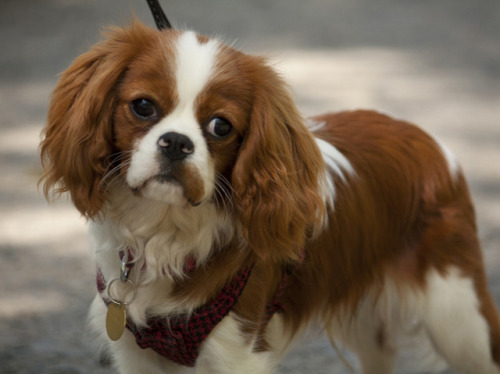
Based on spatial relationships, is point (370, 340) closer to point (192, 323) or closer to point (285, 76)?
point (192, 323)

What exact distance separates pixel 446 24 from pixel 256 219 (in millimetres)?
7368

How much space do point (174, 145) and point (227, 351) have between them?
70 centimetres

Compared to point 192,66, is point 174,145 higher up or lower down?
lower down

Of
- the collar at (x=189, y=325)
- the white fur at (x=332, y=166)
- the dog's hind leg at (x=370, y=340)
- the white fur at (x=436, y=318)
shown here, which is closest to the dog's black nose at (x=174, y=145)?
the collar at (x=189, y=325)

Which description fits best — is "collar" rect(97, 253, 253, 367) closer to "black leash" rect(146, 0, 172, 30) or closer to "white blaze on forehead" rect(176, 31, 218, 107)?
"white blaze on forehead" rect(176, 31, 218, 107)

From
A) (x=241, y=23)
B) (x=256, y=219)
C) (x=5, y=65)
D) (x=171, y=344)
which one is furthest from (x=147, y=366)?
(x=241, y=23)

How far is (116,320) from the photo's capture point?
230cm

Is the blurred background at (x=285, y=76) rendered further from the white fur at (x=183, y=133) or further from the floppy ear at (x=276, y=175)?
the white fur at (x=183, y=133)

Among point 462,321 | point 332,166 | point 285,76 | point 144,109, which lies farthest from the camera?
point 462,321

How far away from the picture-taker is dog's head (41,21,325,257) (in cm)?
201

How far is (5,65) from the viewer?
22.6ft

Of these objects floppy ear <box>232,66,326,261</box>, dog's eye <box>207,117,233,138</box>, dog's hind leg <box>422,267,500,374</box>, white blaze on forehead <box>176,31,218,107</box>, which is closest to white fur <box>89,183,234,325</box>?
floppy ear <box>232,66,326,261</box>

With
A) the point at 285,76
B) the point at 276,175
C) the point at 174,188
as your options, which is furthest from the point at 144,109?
the point at 285,76

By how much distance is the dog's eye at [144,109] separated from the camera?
2.03m
